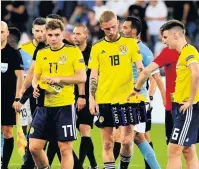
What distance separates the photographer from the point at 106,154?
45.9 feet

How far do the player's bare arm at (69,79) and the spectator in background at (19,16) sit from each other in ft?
44.8

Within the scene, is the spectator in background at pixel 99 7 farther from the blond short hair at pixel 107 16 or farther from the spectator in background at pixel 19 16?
the blond short hair at pixel 107 16

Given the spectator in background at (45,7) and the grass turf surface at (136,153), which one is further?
the spectator in background at (45,7)

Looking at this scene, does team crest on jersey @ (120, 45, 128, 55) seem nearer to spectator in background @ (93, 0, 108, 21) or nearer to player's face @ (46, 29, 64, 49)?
player's face @ (46, 29, 64, 49)

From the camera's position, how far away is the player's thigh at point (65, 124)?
13.1 metres

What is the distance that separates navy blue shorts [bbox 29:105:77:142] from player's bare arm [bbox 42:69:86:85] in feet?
1.28

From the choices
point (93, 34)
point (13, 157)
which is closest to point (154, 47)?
point (93, 34)

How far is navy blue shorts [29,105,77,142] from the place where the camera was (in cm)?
1307

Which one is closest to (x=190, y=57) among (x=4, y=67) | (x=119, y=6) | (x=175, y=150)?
(x=175, y=150)

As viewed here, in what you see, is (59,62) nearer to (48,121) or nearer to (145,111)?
(48,121)

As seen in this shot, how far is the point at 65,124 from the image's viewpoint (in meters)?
13.1

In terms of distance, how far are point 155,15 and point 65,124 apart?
42.2ft

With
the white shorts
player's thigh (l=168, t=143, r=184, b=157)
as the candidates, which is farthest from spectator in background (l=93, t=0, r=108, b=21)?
player's thigh (l=168, t=143, r=184, b=157)

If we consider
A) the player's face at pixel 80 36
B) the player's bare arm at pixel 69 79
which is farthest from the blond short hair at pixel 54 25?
the player's face at pixel 80 36
